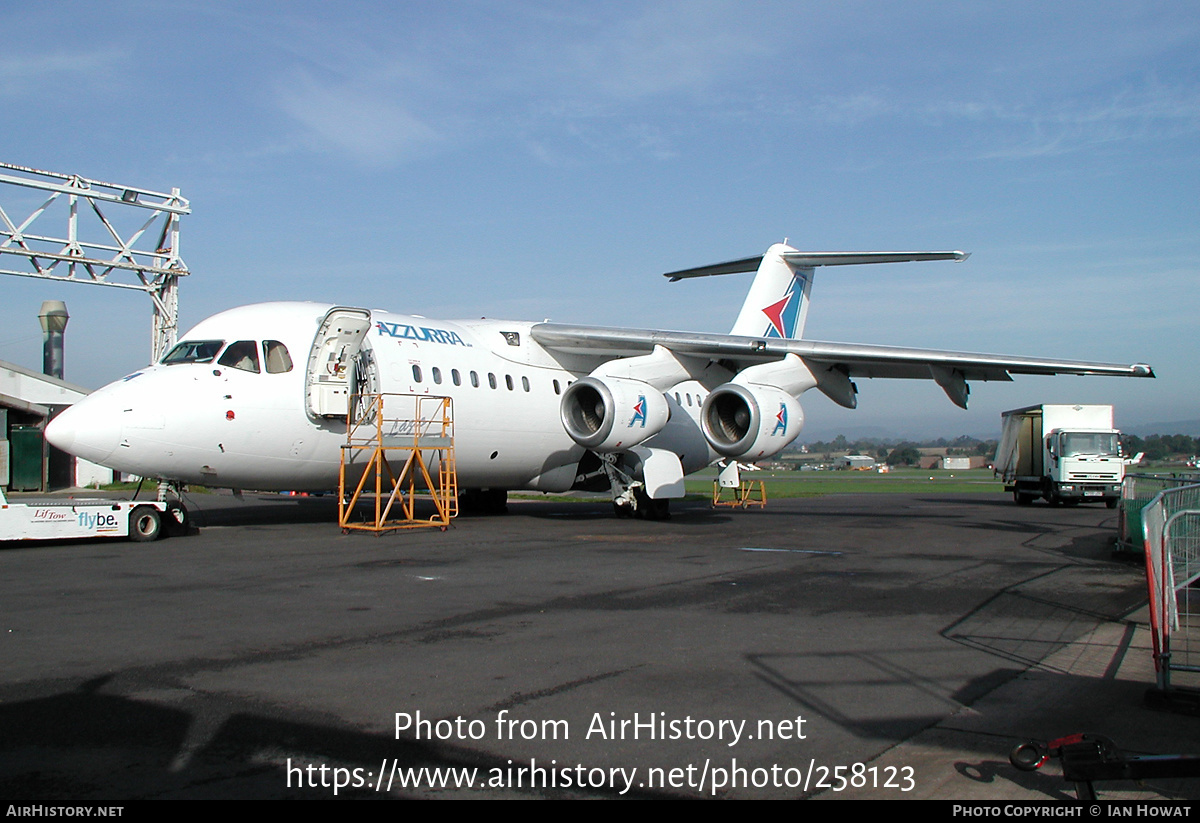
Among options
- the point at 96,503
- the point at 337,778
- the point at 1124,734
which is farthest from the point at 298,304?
the point at 1124,734

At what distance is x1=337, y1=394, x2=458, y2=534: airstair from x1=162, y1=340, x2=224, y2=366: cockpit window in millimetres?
2154

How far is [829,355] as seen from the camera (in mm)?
16516

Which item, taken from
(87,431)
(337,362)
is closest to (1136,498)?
(337,362)

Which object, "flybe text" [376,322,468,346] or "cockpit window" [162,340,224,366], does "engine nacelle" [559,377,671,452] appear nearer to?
"flybe text" [376,322,468,346]

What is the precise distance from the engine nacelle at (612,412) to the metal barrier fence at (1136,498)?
7.25 m

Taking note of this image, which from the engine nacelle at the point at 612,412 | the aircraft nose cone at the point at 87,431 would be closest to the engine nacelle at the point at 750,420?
the engine nacelle at the point at 612,412

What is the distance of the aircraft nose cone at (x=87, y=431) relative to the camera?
12.1 m

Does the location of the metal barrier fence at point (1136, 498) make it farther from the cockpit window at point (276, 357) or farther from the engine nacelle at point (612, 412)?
the cockpit window at point (276, 357)

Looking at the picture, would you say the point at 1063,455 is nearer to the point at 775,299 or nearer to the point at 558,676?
the point at 775,299

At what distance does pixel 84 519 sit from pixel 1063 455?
25.1 meters

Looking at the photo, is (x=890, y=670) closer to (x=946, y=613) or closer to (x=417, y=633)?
(x=946, y=613)

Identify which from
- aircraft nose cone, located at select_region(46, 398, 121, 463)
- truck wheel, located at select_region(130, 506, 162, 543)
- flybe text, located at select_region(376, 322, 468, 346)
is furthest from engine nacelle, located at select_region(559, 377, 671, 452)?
aircraft nose cone, located at select_region(46, 398, 121, 463)

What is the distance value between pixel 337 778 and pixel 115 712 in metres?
1.57

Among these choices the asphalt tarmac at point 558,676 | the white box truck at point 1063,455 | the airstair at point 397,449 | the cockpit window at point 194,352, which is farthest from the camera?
the white box truck at point 1063,455
